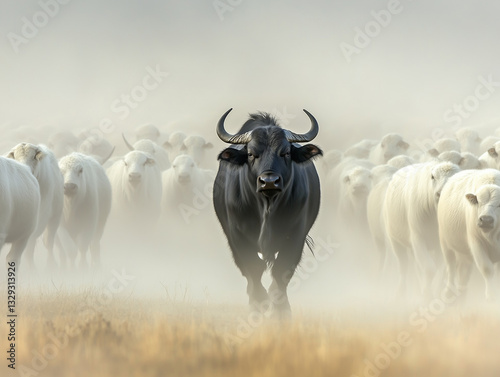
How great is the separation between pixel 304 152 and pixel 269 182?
0.81 meters

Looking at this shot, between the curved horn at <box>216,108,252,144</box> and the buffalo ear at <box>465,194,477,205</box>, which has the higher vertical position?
the curved horn at <box>216,108,252,144</box>

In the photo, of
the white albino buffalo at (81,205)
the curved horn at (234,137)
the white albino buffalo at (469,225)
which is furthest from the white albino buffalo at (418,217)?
the white albino buffalo at (81,205)

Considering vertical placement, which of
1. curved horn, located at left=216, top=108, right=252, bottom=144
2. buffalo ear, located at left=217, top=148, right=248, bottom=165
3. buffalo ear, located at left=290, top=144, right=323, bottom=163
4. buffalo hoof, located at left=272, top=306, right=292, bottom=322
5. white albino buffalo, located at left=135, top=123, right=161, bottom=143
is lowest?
buffalo hoof, located at left=272, top=306, right=292, bottom=322

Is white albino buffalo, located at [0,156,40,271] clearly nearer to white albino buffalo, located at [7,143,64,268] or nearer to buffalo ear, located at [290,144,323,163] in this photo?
white albino buffalo, located at [7,143,64,268]

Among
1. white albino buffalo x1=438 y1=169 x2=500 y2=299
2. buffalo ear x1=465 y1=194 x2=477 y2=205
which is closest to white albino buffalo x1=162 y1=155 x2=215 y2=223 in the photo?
white albino buffalo x1=438 y1=169 x2=500 y2=299

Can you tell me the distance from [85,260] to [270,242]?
5.83m

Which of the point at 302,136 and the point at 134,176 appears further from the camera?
the point at 134,176

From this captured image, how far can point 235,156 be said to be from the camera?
866 cm

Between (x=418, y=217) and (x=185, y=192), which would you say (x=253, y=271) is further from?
(x=185, y=192)

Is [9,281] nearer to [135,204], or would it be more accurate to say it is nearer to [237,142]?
[237,142]

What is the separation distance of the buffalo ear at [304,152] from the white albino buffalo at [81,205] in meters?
5.81

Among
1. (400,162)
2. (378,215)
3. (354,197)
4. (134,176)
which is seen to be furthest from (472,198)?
(134,176)

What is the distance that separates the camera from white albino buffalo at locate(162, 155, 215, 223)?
55.7ft

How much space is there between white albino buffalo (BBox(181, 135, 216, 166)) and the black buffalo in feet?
38.3
